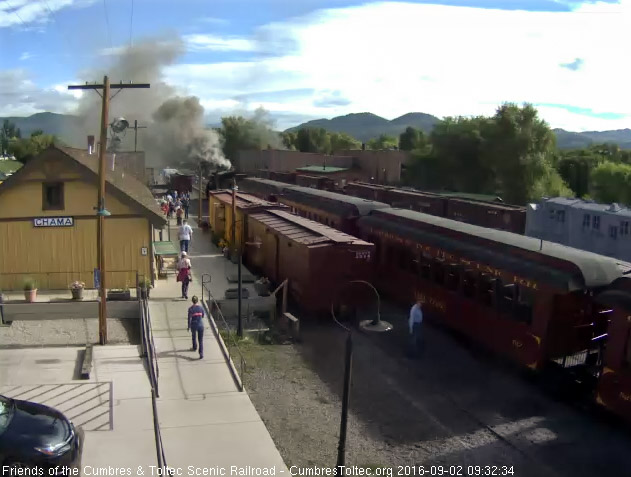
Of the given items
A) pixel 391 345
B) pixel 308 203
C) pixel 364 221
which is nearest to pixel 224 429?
pixel 391 345

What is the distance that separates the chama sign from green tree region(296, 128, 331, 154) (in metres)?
116

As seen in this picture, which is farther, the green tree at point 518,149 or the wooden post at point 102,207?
the green tree at point 518,149

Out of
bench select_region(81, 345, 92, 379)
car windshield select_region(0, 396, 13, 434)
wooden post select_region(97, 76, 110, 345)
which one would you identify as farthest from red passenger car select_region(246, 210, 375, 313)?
car windshield select_region(0, 396, 13, 434)

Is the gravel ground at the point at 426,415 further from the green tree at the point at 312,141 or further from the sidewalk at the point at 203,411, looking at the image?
the green tree at the point at 312,141

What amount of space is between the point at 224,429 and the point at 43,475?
3.11m

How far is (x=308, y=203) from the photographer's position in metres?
27.2

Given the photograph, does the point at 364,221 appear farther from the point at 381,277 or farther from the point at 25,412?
the point at 25,412

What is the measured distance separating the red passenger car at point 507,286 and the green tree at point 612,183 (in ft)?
152

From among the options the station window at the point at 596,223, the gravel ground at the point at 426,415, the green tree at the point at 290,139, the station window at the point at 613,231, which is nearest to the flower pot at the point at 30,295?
the gravel ground at the point at 426,415

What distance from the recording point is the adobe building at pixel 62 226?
59.9ft

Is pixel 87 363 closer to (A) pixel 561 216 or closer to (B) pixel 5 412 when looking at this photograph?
(B) pixel 5 412

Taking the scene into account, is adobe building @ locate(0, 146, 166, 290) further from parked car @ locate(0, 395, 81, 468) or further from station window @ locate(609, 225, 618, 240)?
station window @ locate(609, 225, 618, 240)

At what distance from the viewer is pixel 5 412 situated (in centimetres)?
848

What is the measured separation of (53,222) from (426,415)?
13.0 metres
